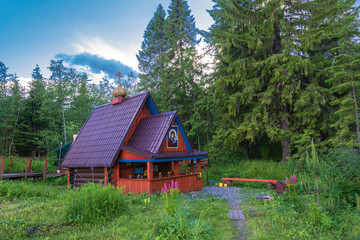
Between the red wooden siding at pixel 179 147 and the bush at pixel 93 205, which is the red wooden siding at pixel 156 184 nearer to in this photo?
the red wooden siding at pixel 179 147

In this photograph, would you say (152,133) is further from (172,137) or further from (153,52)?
(153,52)

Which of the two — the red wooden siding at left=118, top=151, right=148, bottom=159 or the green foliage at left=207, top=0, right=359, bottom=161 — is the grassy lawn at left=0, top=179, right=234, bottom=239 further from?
the green foliage at left=207, top=0, right=359, bottom=161

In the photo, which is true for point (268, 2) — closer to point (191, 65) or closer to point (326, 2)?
point (326, 2)

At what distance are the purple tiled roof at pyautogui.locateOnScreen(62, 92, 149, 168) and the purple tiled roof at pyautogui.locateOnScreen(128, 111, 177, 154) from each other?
1.87ft

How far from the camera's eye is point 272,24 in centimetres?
1525

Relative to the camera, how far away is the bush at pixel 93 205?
19.3 feet

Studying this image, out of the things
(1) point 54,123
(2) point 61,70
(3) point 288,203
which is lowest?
(3) point 288,203

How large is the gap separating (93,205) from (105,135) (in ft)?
23.5

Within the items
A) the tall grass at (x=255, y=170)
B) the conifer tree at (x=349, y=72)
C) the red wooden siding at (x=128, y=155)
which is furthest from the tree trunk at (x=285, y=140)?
the red wooden siding at (x=128, y=155)

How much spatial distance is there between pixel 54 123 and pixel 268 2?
98.6 feet

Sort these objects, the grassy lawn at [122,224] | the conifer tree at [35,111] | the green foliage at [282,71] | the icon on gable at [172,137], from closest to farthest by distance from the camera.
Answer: the grassy lawn at [122,224], the icon on gable at [172,137], the green foliage at [282,71], the conifer tree at [35,111]

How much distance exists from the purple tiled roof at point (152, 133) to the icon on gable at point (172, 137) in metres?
0.59

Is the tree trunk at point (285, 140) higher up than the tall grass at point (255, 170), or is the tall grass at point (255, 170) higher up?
the tree trunk at point (285, 140)

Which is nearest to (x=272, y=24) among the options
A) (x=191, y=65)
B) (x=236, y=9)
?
(x=236, y=9)
